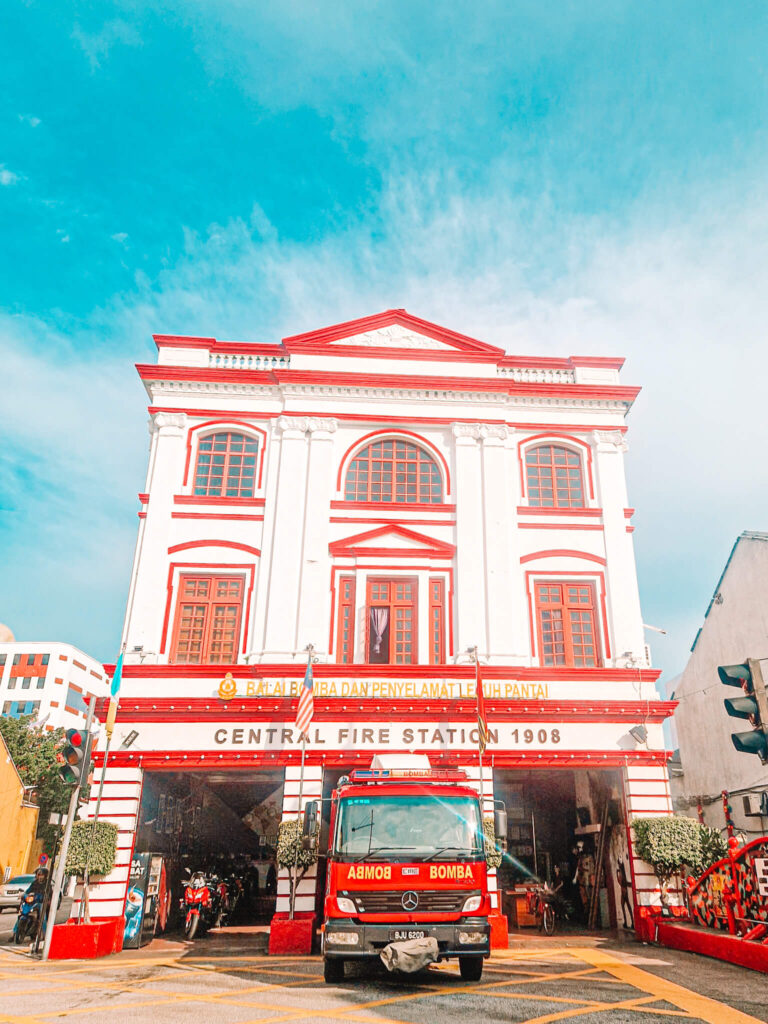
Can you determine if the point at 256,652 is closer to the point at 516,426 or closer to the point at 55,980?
the point at 55,980

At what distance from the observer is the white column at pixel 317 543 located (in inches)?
747

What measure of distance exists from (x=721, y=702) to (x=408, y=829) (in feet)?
65.3

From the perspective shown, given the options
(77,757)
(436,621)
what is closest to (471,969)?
(77,757)

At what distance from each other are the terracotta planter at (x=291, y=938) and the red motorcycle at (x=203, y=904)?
3.88 metres

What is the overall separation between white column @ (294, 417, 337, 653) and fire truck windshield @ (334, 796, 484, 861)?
7511mm

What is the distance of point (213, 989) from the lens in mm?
10922

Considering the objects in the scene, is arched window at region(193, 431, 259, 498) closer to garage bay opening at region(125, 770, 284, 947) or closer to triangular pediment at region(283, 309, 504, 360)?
triangular pediment at region(283, 309, 504, 360)

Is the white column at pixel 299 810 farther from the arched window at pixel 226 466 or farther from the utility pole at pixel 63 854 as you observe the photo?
the arched window at pixel 226 466

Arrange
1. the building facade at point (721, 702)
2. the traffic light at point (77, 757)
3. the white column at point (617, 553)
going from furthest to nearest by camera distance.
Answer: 1. the building facade at point (721, 702)
2. the white column at point (617, 553)
3. the traffic light at point (77, 757)

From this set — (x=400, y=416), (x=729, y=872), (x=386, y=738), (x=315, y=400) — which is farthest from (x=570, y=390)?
(x=729, y=872)

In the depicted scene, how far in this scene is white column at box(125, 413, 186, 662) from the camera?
18.9m

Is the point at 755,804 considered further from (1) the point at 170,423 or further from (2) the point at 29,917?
(1) the point at 170,423

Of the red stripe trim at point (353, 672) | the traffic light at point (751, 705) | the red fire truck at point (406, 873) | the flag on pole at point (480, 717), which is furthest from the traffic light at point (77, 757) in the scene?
the traffic light at point (751, 705)

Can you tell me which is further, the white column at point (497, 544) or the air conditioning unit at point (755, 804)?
the air conditioning unit at point (755, 804)
